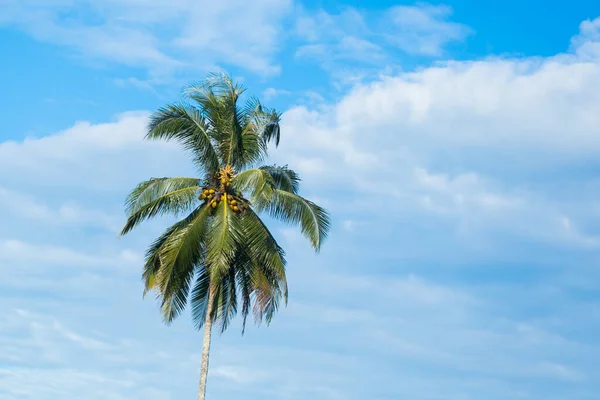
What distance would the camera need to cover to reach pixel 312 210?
128 feet

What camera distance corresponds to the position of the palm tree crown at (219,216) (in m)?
37.5

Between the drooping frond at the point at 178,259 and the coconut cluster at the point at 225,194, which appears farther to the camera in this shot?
the coconut cluster at the point at 225,194

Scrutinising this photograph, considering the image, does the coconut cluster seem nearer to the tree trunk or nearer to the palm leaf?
the palm leaf

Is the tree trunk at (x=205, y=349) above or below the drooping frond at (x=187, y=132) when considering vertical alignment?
below

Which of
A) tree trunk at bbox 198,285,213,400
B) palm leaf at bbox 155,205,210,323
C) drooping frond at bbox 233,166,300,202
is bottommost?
tree trunk at bbox 198,285,213,400

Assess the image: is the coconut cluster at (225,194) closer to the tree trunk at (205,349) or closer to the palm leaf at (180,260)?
the palm leaf at (180,260)

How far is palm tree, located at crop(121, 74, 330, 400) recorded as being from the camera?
123 ft

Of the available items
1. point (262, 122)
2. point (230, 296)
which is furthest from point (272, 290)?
point (262, 122)

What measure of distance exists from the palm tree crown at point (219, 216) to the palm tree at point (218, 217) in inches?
1.4

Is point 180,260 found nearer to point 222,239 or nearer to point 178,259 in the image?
point 178,259

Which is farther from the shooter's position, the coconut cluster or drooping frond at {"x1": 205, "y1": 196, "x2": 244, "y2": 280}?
the coconut cluster

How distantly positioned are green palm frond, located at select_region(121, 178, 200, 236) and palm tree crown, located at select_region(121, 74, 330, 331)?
4 cm

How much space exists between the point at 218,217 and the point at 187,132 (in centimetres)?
379

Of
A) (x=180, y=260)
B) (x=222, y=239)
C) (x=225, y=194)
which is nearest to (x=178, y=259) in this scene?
(x=180, y=260)
